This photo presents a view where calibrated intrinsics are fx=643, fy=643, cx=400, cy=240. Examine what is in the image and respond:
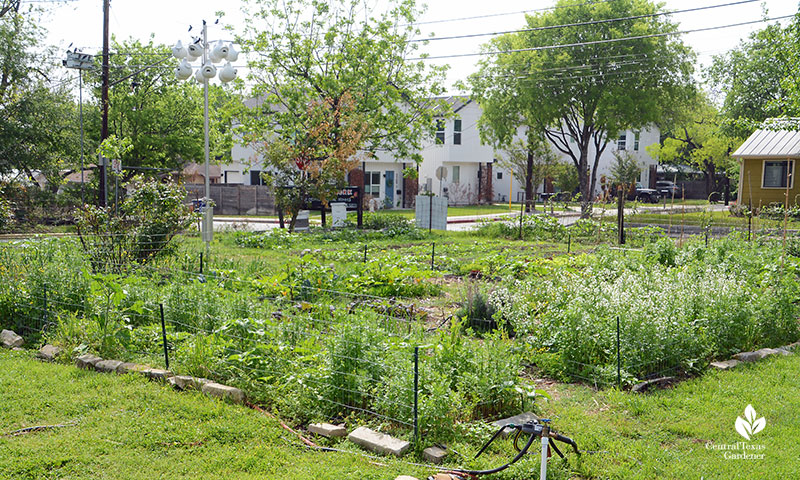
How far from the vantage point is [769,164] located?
29656 mm

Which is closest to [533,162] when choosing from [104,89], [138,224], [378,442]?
[104,89]

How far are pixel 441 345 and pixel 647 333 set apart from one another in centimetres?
215

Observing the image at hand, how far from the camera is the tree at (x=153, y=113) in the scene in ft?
94.0

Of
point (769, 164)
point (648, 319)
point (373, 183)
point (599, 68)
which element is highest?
point (599, 68)

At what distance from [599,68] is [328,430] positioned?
27.7 m

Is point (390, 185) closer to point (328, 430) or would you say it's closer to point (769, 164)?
point (769, 164)

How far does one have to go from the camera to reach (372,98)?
82.6 feet

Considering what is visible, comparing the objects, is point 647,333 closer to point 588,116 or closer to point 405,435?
point 405,435

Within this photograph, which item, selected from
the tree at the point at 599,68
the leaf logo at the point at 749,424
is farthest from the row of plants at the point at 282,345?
the tree at the point at 599,68

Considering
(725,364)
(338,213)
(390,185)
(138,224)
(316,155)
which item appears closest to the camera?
(725,364)

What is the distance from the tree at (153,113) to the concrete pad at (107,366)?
22255mm

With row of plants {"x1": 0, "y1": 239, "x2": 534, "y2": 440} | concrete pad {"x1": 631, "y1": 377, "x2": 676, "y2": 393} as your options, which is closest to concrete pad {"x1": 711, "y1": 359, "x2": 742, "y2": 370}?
concrete pad {"x1": 631, "y1": 377, "x2": 676, "y2": 393}

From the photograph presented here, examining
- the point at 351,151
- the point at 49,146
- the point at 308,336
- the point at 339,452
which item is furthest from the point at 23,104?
the point at 339,452

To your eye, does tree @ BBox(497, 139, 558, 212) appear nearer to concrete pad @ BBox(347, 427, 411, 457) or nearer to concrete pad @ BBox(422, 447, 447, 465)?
concrete pad @ BBox(347, 427, 411, 457)
